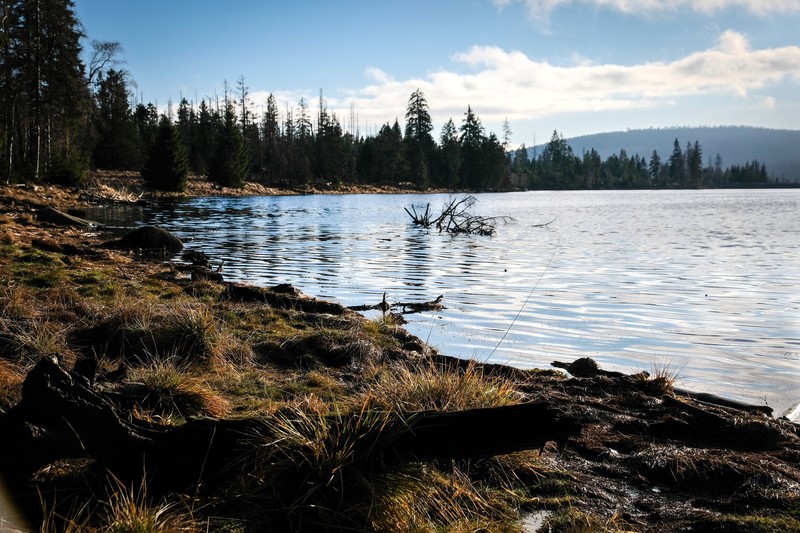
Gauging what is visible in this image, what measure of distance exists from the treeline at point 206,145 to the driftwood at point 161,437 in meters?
23.8

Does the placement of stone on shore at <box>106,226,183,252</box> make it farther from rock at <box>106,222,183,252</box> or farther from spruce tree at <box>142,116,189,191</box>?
spruce tree at <box>142,116,189,191</box>

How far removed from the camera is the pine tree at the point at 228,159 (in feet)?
215

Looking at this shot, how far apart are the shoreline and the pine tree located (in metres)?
61.4

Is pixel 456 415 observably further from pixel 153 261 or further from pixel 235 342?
pixel 153 261

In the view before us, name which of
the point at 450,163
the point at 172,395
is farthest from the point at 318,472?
the point at 450,163

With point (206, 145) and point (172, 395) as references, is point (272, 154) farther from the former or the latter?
point (172, 395)

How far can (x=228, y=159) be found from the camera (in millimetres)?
66250

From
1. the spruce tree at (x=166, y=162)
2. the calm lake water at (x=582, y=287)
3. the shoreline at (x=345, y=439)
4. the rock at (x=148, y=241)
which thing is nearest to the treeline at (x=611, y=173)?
the spruce tree at (x=166, y=162)

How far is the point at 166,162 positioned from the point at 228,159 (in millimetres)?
13502

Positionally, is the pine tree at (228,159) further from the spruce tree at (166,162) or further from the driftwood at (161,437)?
the driftwood at (161,437)

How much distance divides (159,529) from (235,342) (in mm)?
4050

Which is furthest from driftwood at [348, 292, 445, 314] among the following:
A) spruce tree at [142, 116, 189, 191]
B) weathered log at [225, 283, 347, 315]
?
spruce tree at [142, 116, 189, 191]

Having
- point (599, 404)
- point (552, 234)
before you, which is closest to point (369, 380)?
point (599, 404)

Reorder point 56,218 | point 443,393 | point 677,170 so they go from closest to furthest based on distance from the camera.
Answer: point 443,393, point 56,218, point 677,170
